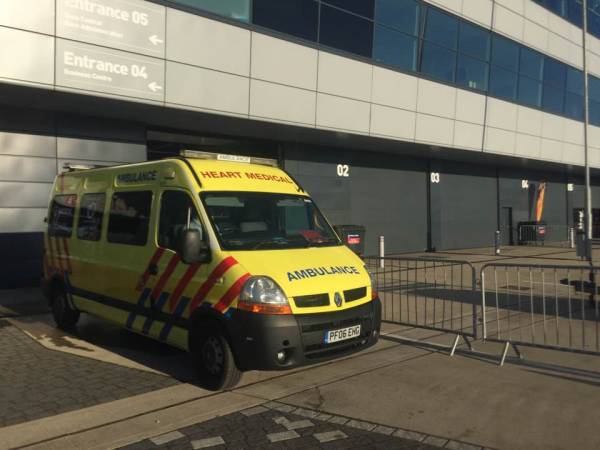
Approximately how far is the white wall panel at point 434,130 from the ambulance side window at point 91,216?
13408mm

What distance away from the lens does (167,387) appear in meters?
5.41

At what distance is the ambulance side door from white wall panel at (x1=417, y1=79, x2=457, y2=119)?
14.3m

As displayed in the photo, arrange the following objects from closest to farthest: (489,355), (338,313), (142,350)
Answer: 1. (338,313)
2. (489,355)
3. (142,350)

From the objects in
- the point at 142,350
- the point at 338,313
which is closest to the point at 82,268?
the point at 142,350

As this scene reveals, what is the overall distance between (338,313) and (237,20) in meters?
10.3

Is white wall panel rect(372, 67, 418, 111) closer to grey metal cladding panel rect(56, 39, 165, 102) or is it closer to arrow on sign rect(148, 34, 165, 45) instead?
arrow on sign rect(148, 34, 165, 45)

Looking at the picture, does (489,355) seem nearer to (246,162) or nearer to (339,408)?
(339,408)

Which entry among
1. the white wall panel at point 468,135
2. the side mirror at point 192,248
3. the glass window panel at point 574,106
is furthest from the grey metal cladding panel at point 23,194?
the glass window panel at point 574,106

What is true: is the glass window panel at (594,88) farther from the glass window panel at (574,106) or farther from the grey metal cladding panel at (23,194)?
the grey metal cladding panel at (23,194)

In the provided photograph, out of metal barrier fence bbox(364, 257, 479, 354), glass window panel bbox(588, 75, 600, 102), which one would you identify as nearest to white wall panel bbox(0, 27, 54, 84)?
metal barrier fence bbox(364, 257, 479, 354)

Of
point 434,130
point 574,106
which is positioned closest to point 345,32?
point 434,130

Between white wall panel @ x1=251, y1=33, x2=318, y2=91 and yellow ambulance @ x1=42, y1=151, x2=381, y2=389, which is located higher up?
white wall panel @ x1=251, y1=33, x2=318, y2=91

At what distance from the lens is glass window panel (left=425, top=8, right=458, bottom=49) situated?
18688 mm

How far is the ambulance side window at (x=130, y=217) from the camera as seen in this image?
611cm
